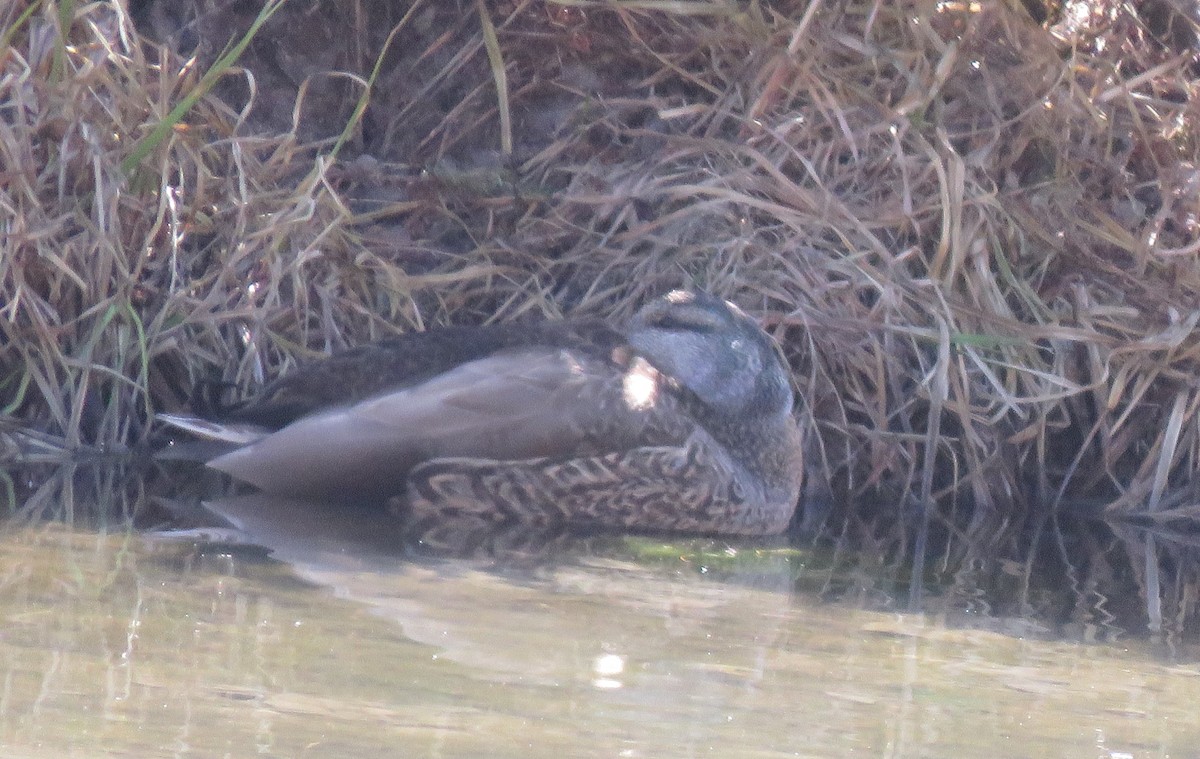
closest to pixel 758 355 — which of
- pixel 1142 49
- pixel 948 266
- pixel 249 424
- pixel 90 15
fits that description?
pixel 948 266

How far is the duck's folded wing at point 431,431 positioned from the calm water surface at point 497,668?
2.13 feet

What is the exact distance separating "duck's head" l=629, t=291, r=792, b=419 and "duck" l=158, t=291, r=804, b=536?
0.09 ft

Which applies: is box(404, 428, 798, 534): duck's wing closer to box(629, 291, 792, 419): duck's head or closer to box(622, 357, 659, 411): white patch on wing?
box(622, 357, 659, 411): white patch on wing

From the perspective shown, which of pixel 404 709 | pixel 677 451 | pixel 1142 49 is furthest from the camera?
pixel 1142 49

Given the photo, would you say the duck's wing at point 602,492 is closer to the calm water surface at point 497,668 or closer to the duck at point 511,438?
the duck at point 511,438

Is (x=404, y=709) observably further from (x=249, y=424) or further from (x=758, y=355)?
(x=758, y=355)

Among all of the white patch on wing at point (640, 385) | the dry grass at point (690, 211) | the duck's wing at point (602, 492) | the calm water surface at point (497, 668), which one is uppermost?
the dry grass at point (690, 211)

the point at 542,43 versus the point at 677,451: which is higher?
the point at 542,43

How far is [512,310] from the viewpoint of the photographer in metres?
5.53

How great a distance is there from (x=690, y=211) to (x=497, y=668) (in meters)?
2.92

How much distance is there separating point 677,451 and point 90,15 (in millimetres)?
2366

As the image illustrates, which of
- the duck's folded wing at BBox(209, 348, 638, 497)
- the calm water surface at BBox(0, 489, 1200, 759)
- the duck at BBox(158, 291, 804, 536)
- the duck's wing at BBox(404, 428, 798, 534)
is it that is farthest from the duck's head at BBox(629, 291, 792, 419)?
the calm water surface at BBox(0, 489, 1200, 759)

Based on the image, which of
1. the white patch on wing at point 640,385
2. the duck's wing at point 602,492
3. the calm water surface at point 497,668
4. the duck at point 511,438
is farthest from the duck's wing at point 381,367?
the calm water surface at point 497,668

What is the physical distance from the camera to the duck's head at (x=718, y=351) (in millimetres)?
4941
